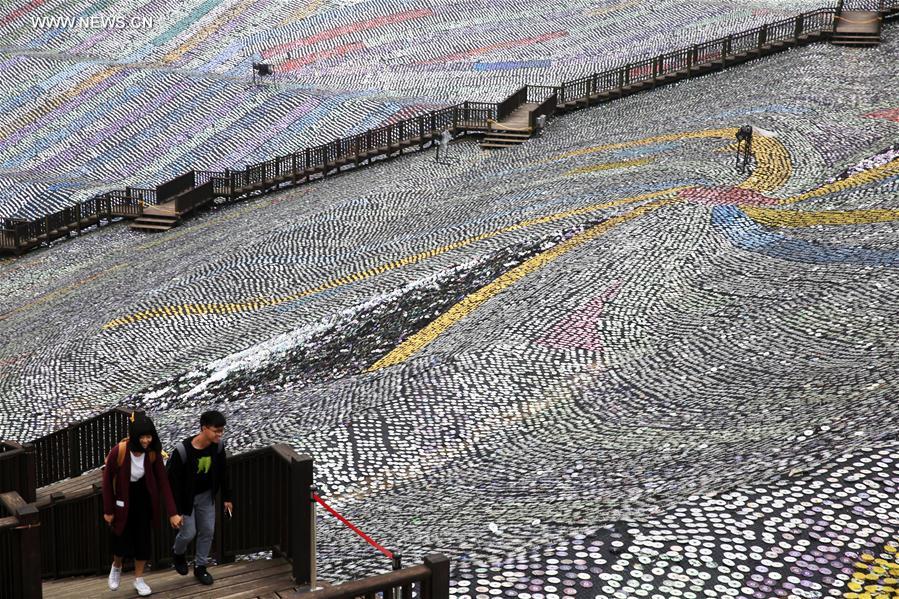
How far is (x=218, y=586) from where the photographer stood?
8.20m

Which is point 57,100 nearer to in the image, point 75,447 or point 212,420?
point 75,447

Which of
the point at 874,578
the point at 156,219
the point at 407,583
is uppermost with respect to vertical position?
Result: the point at 407,583

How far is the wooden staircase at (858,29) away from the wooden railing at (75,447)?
31.0 metres

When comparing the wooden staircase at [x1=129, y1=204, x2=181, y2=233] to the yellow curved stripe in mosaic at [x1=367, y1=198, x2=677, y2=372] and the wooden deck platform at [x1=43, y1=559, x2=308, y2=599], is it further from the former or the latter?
the wooden deck platform at [x1=43, y1=559, x2=308, y2=599]

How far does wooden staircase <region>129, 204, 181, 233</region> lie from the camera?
3362 centimetres

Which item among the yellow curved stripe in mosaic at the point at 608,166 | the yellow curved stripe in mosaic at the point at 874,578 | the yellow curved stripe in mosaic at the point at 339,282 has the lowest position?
the yellow curved stripe in mosaic at the point at 339,282

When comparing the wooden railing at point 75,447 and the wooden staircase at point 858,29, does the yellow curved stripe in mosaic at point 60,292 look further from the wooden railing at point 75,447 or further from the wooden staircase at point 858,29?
the wooden staircase at point 858,29

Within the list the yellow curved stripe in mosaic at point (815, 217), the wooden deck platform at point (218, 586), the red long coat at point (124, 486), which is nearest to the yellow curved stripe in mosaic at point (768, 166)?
the yellow curved stripe in mosaic at point (815, 217)

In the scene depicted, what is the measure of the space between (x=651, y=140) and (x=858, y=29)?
39.4 ft

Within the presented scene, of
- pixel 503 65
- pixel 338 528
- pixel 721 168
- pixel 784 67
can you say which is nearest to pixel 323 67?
pixel 503 65

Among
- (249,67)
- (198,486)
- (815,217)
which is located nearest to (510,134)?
(249,67)

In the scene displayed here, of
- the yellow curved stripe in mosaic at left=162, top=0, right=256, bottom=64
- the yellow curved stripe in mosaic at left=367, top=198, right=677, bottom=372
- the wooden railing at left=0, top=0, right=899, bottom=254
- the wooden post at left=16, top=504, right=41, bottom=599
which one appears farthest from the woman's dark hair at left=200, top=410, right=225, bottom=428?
the yellow curved stripe in mosaic at left=162, top=0, right=256, bottom=64

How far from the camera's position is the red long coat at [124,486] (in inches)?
319

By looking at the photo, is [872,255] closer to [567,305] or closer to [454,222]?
[567,305]
